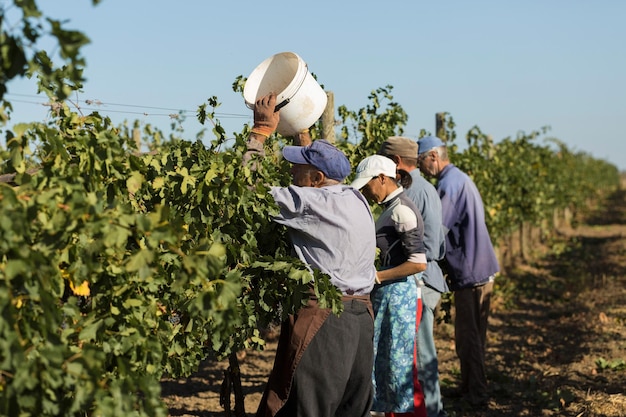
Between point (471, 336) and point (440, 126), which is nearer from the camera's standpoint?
point (471, 336)

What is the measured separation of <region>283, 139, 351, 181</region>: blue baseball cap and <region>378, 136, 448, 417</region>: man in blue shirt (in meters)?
1.52

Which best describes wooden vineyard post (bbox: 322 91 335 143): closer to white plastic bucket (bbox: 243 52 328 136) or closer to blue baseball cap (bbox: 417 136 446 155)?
blue baseball cap (bbox: 417 136 446 155)

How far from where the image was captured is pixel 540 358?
26.1ft

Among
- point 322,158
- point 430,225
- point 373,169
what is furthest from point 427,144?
point 322,158

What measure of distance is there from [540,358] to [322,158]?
16.5 feet

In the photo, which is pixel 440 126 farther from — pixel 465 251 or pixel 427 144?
pixel 465 251

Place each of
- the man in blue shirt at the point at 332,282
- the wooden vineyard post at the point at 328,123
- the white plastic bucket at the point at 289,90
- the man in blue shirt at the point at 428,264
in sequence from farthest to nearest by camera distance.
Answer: the wooden vineyard post at the point at 328,123
the man in blue shirt at the point at 428,264
the white plastic bucket at the point at 289,90
the man in blue shirt at the point at 332,282

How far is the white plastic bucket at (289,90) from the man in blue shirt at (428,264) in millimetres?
1133

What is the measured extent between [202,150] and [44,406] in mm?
1737

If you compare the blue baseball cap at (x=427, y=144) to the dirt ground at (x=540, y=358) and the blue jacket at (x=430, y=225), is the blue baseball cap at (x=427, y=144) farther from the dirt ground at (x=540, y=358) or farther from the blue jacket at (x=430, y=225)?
the dirt ground at (x=540, y=358)

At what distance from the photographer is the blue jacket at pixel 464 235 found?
5.98m

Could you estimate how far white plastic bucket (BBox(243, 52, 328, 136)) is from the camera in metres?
3.96

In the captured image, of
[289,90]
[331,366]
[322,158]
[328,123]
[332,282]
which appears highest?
[328,123]

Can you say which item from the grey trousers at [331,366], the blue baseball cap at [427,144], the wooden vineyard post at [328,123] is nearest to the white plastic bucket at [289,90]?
the grey trousers at [331,366]
